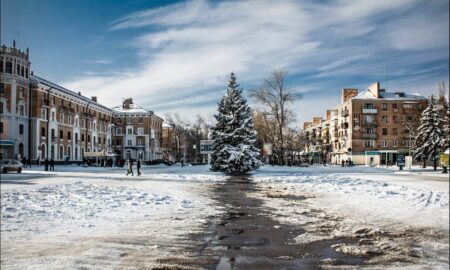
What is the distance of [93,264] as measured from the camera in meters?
3.96

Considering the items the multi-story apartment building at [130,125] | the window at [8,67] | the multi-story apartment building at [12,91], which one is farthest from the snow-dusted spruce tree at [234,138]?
the window at [8,67]

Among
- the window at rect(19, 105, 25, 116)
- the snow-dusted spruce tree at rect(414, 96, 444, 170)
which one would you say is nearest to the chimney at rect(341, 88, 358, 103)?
the snow-dusted spruce tree at rect(414, 96, 444, 170)

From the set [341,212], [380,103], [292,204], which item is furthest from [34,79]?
[292,204]

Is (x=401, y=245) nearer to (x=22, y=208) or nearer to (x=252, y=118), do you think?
(x=22, y=208)

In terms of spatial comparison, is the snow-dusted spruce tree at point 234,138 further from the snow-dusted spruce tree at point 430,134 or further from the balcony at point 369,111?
the snow-dusted spruce tree at point 430,134

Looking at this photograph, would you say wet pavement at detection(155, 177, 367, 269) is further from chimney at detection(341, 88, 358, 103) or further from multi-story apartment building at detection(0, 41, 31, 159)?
Result: multi-story apartment building at detection(0, 41, 31, 159)

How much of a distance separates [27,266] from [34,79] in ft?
5.93

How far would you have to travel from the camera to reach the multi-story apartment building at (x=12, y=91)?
9.82ft

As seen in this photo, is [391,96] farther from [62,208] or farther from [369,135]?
[62,208]

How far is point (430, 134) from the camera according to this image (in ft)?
9.99

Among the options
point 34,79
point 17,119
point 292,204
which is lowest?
point 292,204

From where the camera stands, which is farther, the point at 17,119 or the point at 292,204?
the point at 292,204

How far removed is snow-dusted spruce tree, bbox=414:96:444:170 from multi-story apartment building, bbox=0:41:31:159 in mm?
3030

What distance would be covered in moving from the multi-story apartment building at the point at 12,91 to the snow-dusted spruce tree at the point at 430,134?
3.03 meters
